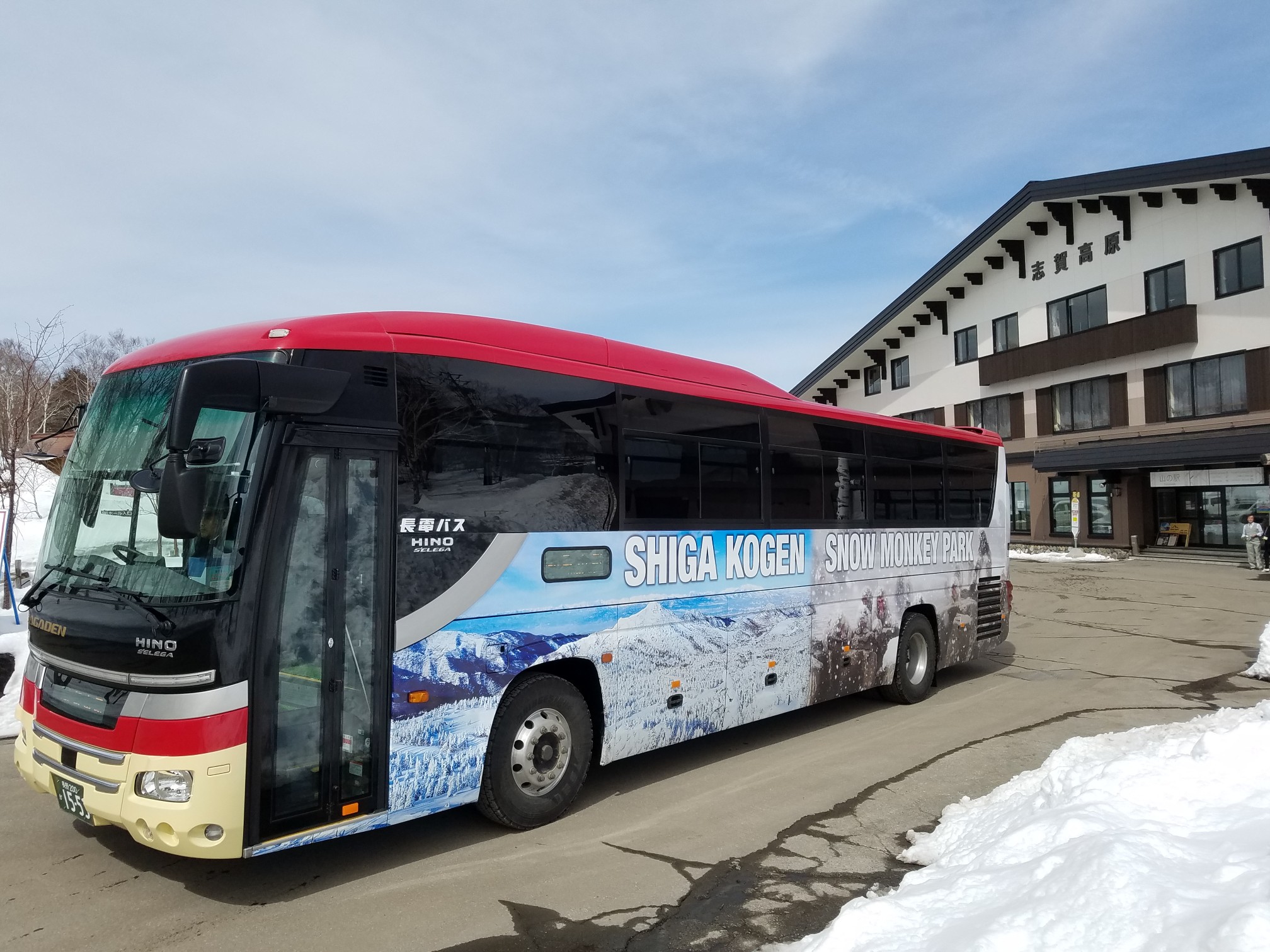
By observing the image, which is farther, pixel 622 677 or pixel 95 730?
pixel 622 677

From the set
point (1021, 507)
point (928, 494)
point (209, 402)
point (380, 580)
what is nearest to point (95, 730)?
point (380, 580)

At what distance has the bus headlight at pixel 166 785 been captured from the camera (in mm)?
4188

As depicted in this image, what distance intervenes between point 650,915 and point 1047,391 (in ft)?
116

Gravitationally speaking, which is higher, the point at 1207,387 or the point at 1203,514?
the point at 1207,387

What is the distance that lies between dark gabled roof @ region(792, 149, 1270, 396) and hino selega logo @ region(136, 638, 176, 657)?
30664mm

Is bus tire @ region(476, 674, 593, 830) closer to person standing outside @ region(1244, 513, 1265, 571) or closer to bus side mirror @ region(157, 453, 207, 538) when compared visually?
bus side mirror @ region(157, 453, 207, 538)

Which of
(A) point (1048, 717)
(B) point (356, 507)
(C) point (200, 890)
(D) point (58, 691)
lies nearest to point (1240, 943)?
(B) point (356, 507)

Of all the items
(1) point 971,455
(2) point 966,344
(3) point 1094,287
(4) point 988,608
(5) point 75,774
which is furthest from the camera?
(2) point 966,344

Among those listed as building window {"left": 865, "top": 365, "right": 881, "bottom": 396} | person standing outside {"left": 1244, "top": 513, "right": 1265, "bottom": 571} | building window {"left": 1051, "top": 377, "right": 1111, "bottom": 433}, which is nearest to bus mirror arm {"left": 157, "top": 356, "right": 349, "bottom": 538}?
person standing outside {"left": 1244, "top": 513, "right": 1265, "bottom": 571}

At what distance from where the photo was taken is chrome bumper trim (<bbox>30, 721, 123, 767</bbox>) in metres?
4.33

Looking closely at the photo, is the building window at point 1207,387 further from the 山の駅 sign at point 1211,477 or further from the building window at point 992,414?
the building window at point 992,414

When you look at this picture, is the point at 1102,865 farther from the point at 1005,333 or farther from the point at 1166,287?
the point at 1005,333

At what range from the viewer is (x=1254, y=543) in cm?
2455

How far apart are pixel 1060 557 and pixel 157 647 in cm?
3239
